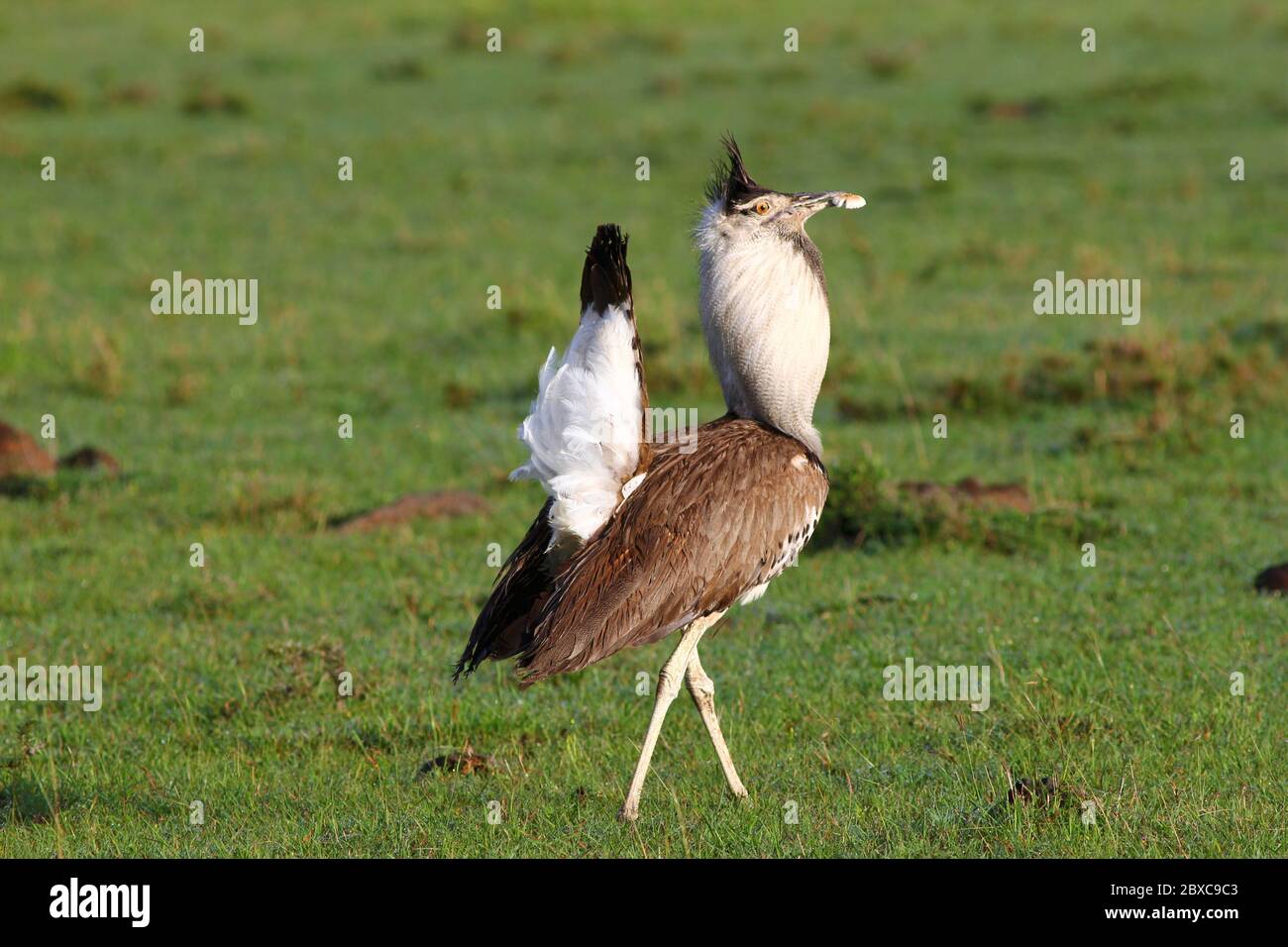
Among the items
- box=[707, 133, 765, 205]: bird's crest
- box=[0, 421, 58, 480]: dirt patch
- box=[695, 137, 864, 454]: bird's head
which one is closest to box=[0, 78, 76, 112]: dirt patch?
box=[0, 421, 58, 480]: dirt patch

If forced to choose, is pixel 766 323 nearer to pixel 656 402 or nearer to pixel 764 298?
pixel 764 298

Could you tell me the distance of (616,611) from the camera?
4.79 m

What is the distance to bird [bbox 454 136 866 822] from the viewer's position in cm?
465

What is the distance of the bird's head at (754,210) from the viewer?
5.21 metres

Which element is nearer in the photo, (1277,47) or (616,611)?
(616,611)

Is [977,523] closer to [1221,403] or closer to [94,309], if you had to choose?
[1221,403]

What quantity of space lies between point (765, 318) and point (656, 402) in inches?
216

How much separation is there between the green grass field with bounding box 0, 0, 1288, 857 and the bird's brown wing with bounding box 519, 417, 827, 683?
0.58 metres

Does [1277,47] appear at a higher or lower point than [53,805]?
higher

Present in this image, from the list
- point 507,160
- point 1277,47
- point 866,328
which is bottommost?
point 866,328

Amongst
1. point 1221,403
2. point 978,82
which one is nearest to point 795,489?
point 1221,403

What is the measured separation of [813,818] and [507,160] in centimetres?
1372

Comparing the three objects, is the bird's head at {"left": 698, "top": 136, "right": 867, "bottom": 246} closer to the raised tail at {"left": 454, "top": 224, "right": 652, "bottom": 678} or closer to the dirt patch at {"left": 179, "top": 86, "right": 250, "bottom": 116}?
the raised tail at {"left": 454, "top": 224, "right": 652, "bottom": 678}
